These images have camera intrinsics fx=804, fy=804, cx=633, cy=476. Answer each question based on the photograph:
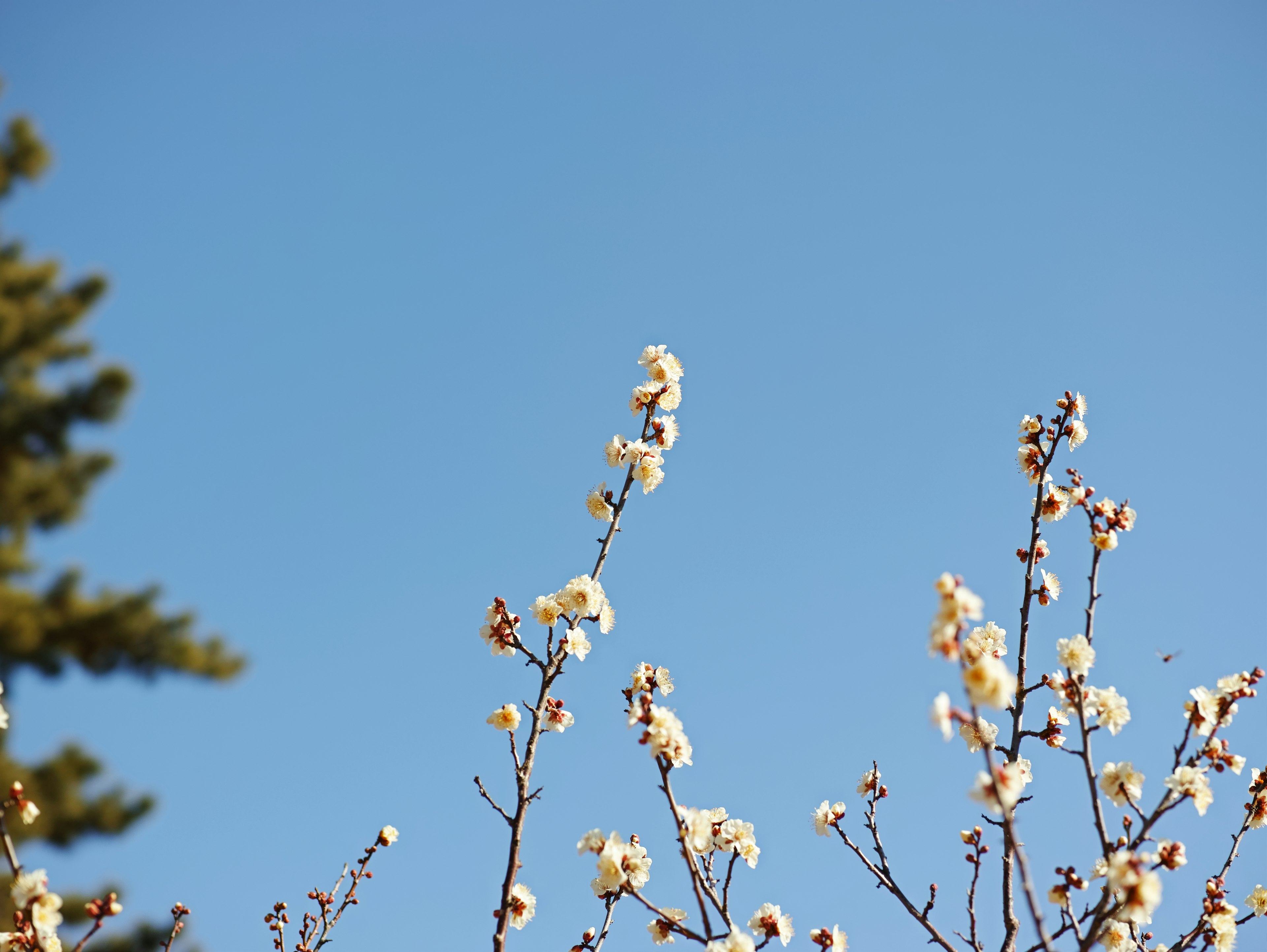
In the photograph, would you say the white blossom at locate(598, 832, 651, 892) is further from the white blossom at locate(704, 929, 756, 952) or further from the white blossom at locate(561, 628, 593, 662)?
the white blossom at locate(561, 628, 593, 662)

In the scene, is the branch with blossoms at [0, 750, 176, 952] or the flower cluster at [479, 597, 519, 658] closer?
the branch with blossoms at [0, 750, 176, 952]

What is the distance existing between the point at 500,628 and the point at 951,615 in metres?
2.04

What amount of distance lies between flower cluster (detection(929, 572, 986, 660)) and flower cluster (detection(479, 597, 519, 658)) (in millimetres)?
1955

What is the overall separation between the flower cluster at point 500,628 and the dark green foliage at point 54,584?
18.8 feet

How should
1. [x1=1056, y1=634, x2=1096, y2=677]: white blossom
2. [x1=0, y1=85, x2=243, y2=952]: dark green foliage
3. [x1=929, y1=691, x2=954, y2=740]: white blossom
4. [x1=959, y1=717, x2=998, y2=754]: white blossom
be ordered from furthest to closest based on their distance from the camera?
[x1=0, y1=85, x2=243, y2=952]: dark green foliage, [x1=959, y1=717, x2=998, y2=754]: white blossom, [x1=1056, y1=634, x2=1096, y2=677]: white blossom, [x1=929, y1=691, x2=954, y2=740]: white blossom

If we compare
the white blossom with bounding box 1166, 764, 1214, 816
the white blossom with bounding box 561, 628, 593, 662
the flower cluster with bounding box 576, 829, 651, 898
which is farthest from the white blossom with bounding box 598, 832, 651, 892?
the white blossom with bounding box 1166, 764, 1214, 816

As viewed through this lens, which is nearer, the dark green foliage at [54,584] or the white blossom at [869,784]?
the white blossom at [869,784]

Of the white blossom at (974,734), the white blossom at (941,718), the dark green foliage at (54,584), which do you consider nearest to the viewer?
the white blossom at (941,718)

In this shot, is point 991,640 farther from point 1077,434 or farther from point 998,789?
point 998,789

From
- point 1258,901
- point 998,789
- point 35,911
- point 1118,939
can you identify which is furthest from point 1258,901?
point 35,911

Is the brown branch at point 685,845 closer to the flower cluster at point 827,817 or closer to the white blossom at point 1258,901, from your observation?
the flower cluster at point 827,817

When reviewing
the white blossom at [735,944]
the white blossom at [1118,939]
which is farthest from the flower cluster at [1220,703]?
the white blossom at [735,944]

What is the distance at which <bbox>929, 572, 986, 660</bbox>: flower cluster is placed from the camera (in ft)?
6.61

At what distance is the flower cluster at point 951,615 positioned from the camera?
2016mm
